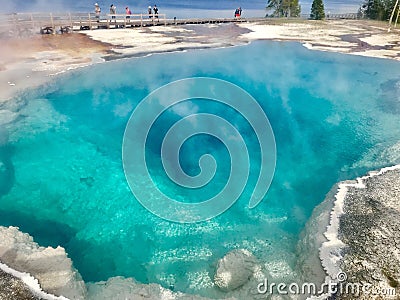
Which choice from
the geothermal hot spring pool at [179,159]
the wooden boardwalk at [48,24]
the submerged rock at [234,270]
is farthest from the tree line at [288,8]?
the submerged rock at [234,270]


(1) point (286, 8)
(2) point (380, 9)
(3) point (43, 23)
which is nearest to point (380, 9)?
(2) point (380, 9)

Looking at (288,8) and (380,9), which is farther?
(288,8)

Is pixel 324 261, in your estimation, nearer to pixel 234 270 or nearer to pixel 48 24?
pixel 234 270

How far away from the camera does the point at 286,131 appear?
39.5ft

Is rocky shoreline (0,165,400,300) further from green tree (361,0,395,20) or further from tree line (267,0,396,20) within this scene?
green tree (361,0,395,20)

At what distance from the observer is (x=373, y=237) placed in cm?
677

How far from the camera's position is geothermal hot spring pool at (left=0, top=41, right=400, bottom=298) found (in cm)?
719

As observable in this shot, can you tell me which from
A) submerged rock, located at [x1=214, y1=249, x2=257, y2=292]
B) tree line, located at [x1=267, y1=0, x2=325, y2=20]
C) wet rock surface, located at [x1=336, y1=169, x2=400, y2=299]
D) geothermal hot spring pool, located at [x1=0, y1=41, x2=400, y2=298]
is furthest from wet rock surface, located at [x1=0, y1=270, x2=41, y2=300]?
tree line, located at [x1=267, y1=0, x2=325, y2=20]

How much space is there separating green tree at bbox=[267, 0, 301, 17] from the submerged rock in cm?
3938

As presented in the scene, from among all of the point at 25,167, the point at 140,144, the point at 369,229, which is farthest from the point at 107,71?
the point at 369,229

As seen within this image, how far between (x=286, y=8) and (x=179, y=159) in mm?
36347

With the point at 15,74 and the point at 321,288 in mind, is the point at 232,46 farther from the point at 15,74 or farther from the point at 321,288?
the point at 321,288

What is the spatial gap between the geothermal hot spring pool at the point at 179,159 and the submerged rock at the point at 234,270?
0.20 meters

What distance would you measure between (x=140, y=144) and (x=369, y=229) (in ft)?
22.3
